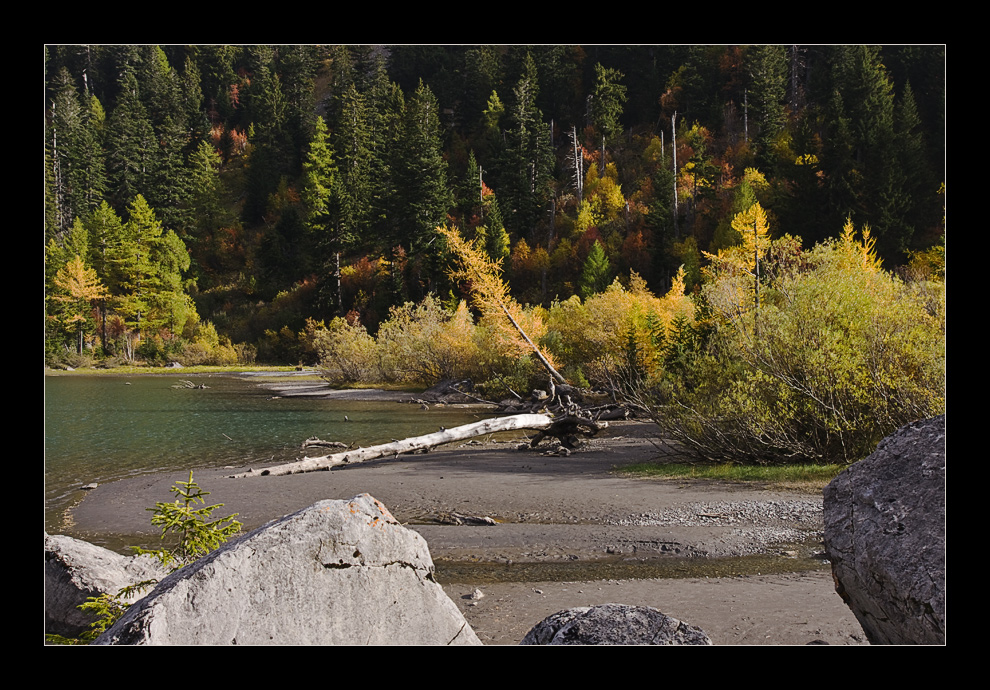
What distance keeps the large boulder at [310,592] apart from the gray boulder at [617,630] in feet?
2.85

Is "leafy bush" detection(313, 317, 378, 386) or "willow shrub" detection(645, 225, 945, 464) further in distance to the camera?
"leafy bush" detection(313, 317, 378, 386)

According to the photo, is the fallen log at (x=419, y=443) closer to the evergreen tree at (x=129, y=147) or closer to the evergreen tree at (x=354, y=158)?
the evergreen tree at (x=129, y=147)

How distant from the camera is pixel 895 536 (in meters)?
4.45

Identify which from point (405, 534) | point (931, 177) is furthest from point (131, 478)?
point (931, 177)

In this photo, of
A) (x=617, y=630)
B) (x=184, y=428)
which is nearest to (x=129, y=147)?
(x=184, y=428)

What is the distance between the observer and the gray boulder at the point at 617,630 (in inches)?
158

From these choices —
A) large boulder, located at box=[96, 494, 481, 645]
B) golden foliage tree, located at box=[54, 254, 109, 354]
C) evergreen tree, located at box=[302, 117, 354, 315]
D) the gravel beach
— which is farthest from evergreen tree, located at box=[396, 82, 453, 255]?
large boulder, located at box=[96, 494, 481, 645]

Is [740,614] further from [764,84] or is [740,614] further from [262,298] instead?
[262,298]

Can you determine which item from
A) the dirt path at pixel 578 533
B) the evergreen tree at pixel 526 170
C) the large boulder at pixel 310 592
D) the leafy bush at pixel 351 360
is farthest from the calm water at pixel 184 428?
the evergreen tree at pixel 526 170

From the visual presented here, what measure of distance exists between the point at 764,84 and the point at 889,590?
5589cm

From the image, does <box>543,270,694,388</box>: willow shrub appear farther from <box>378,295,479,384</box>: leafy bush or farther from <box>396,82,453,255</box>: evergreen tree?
<box>396,82,453,255</box>: evergreen tree

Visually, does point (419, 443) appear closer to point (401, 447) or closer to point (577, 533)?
point (401, 447)

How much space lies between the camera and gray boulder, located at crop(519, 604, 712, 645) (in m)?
4.02

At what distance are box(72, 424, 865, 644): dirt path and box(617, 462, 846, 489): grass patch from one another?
666mm
